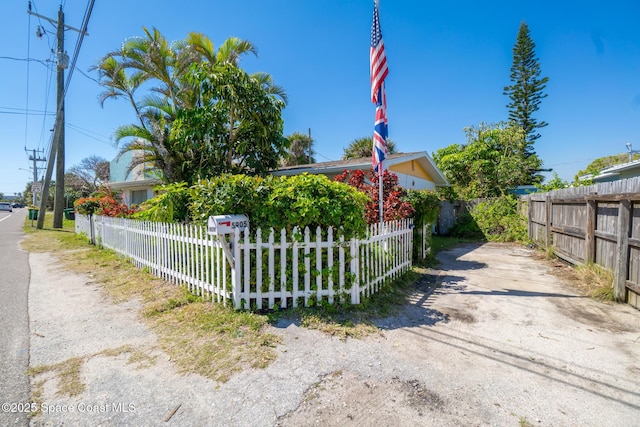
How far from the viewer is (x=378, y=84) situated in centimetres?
545

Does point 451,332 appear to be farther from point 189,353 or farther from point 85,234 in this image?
point 85,234

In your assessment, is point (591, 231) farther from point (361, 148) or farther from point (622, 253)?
point (361, 148)

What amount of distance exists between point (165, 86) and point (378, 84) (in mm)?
8857

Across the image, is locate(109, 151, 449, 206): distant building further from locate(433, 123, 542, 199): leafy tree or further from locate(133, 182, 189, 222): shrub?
locate(433, 123, 542, 199): leafy tree

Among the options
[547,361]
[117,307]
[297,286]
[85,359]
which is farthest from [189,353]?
[547,361]

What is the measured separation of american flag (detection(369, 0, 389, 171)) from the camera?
5.38m

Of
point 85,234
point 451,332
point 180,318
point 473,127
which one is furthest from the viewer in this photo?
point 473,127

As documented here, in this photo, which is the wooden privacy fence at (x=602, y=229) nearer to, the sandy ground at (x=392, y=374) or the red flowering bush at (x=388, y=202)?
the sandy ground at (x=392, y=374)

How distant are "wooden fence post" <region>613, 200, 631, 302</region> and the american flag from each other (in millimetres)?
3566

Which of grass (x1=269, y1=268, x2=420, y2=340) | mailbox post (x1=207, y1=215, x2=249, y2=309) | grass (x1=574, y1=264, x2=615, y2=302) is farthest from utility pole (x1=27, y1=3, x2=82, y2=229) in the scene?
grass (x1=574, y1=264, x2=615, y2=302)

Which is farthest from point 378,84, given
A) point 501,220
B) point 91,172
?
point 91,172

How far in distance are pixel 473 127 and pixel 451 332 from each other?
70.1 feet

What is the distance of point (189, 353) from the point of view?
3.05 metres

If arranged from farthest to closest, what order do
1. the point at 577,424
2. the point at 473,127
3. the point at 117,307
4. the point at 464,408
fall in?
1. the point at 473,127
2. the point at 117,307
3. the point at 464,408
4. the point at 577,424
